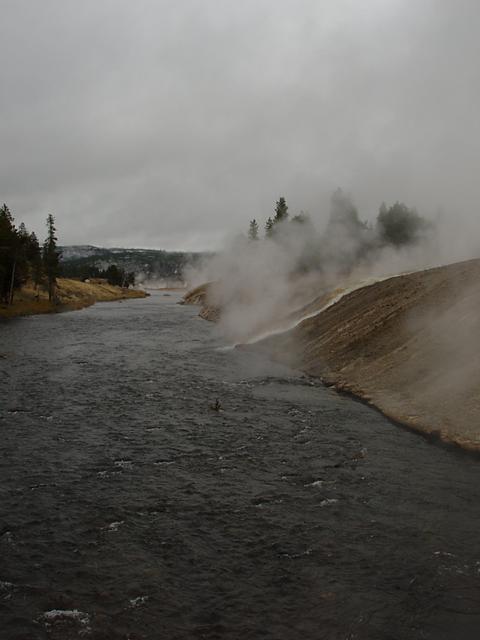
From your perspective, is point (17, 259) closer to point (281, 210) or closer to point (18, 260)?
point (18, 260)

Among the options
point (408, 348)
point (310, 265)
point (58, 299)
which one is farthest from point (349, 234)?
point (58, 299)

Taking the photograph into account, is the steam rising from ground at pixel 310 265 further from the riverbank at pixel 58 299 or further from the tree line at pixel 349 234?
the riverbank at pixel 58 299

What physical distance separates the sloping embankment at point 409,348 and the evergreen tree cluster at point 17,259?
143 ft

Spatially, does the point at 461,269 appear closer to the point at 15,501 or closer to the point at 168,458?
the point at 168,458

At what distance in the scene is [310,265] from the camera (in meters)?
61.6

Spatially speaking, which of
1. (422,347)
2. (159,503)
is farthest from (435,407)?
(159,503)

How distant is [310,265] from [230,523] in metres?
51.4

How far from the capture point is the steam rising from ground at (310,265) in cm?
5078

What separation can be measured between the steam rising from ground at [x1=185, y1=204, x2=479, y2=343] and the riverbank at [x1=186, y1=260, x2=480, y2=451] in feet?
23.1

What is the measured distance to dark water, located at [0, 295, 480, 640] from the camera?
363 inches

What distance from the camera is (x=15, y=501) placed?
1349 centimetres

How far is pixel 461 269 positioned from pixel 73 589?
109 ft

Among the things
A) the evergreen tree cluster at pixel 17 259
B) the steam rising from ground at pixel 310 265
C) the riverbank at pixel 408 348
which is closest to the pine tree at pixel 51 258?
the evergreen tree cluster at pixel 17 259

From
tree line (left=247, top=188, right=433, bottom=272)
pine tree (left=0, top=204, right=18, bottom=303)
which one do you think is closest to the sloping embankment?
tree line (left=247, top=188, right=433, bottom=272)
